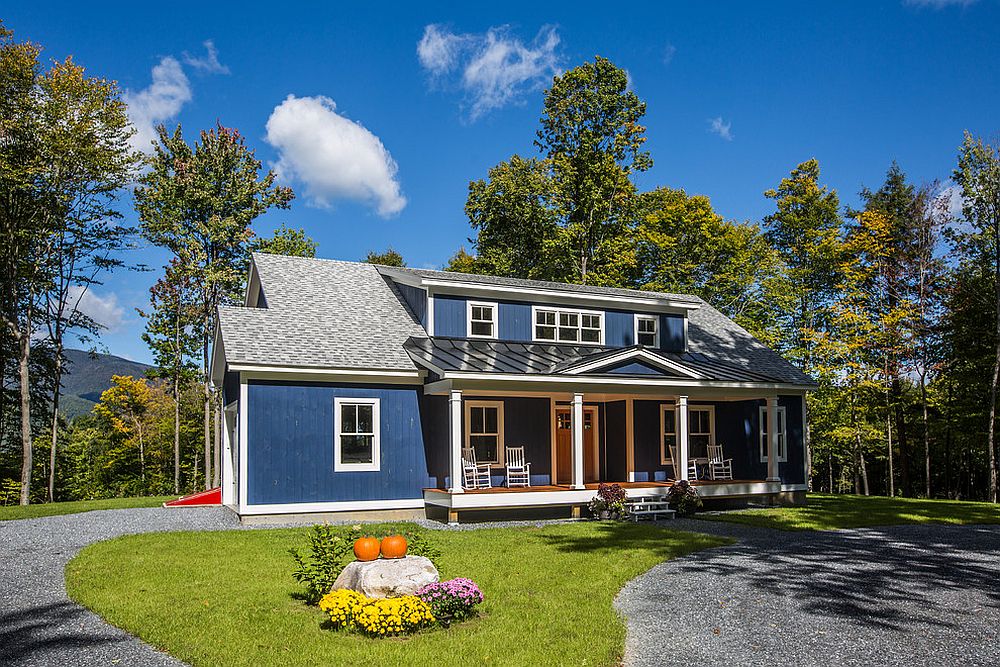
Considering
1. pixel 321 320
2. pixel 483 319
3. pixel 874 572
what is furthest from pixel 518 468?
pixel 874 572

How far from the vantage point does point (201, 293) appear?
3216 centimetres

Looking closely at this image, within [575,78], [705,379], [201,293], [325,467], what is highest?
[575,78]

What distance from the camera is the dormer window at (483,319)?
67.5 ft

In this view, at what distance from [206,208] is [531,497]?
2220cm

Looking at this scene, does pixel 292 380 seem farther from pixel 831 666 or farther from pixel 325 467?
pixel 831 666

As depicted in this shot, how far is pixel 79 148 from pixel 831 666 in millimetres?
28439

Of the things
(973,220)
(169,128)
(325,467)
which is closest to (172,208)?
(169,128)

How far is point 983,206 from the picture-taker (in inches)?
1076

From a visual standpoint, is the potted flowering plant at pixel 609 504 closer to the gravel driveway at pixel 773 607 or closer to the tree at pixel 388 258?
the gravel driveway at pixel 773 607

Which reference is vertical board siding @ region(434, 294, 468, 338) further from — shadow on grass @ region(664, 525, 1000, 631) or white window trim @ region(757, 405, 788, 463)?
shadow on grass @ region(664, 525, 1000, 631)

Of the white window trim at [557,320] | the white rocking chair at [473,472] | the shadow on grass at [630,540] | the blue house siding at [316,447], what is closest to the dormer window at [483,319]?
the white window trim at [557,320]

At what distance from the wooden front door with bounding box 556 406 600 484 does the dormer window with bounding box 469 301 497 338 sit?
2.80 meters

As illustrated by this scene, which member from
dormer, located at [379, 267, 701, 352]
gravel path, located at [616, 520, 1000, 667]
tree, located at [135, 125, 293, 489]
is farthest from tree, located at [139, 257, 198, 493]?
gravel path, located at [616, 520, 1000, 667]

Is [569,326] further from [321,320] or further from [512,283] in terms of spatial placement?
[321,320]
